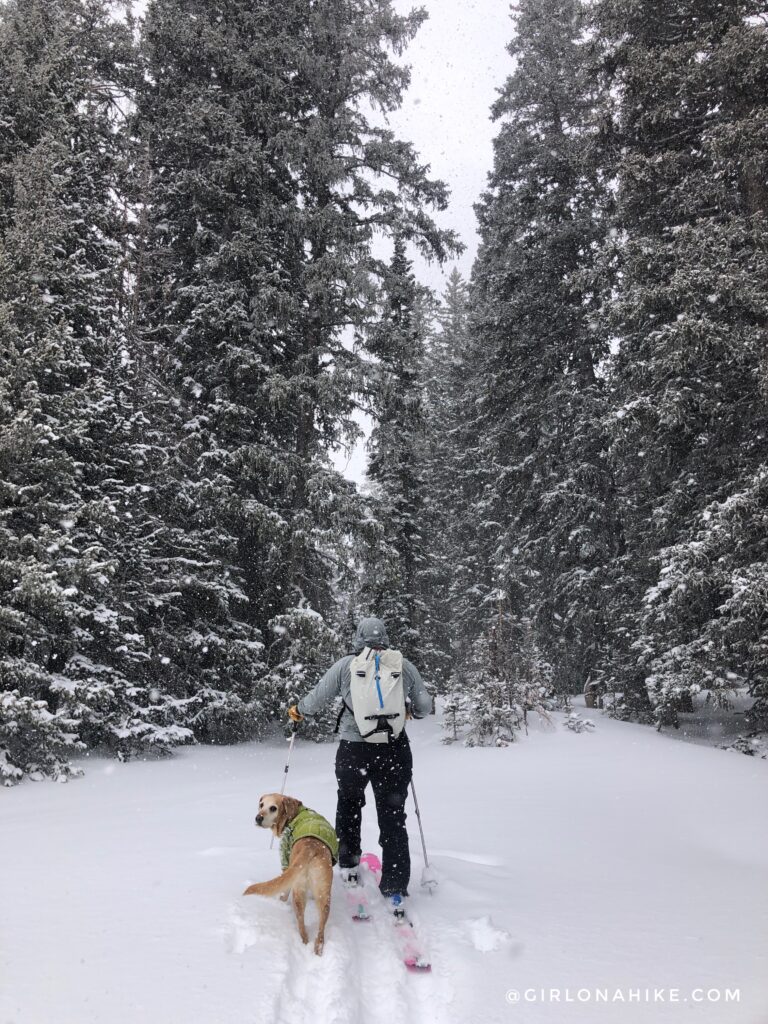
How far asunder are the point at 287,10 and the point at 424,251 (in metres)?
5.98

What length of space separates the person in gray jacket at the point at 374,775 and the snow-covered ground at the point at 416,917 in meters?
0.32

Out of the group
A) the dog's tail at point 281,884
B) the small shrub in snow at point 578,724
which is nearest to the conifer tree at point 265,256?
the small shrub in snow at point 578,724

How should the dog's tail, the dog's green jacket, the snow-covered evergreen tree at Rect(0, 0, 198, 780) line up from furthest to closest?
the snow-covered evergreen tree at Rect(0, 0, 198, 780) < the dog's green jacket < the dog's tail

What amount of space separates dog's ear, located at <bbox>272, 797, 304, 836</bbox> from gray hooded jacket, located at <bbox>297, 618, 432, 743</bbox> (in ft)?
2.00

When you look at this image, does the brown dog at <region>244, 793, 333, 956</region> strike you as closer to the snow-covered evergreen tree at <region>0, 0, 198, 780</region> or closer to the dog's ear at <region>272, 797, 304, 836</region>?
the dog's ear at <region>272, 797, 304, 836</region>

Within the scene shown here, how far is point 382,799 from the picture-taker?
4816 mm

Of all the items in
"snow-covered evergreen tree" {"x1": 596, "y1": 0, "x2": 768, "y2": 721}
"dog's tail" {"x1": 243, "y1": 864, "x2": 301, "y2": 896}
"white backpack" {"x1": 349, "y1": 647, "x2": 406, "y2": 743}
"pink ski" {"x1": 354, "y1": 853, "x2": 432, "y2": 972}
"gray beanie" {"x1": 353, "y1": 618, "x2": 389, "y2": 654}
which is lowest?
"pink ski" {"x1": 354, "y1": 853, "x2": 432, "y2": 972}

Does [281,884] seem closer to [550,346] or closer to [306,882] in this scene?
[306,882]

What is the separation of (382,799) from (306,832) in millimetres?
733

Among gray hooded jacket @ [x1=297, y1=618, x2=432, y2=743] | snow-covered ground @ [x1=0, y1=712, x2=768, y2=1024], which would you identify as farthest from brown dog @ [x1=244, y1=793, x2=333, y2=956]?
gray hooded jacket @ [x1=297, y1=618, x2=432, y2=743]

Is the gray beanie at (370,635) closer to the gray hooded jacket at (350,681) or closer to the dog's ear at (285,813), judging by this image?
the gray hooded jacket at (350,681)

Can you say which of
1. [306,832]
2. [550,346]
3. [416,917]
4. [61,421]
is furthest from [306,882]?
[550,346]

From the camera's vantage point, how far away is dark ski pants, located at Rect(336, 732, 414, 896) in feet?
15.3

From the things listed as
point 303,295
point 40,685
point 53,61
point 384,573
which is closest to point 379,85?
point 303,295
